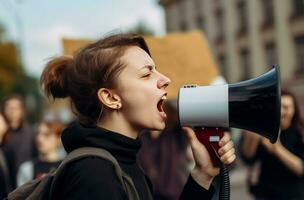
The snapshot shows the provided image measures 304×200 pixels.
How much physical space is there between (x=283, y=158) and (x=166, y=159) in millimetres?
867

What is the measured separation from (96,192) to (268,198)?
3.19 meters

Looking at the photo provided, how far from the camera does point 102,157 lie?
1.76 metres

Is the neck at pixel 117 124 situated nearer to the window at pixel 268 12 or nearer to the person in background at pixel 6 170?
the person in background at pixel 6 170

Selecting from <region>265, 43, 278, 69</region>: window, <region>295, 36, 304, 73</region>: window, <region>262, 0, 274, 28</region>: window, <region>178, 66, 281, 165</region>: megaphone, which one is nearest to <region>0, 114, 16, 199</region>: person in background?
<region>178, 66, 281, 165</region>: megaphone

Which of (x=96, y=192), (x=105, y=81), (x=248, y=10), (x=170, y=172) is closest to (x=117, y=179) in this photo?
(x=96, y=192)

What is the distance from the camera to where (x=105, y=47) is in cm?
201

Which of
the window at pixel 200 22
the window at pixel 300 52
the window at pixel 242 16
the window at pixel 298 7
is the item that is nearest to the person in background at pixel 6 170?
the window at pixel 298 7

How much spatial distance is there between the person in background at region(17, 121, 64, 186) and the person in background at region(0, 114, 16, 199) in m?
0.32

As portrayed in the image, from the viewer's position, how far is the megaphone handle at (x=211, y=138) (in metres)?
2.03

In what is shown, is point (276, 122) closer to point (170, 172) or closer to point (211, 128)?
point (211, 128)

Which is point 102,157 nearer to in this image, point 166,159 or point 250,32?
point 166,159

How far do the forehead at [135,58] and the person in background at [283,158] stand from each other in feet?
8.51

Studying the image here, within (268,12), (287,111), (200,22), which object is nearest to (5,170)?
(287,111)

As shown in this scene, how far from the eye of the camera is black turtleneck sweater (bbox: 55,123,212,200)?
167 centimetres
